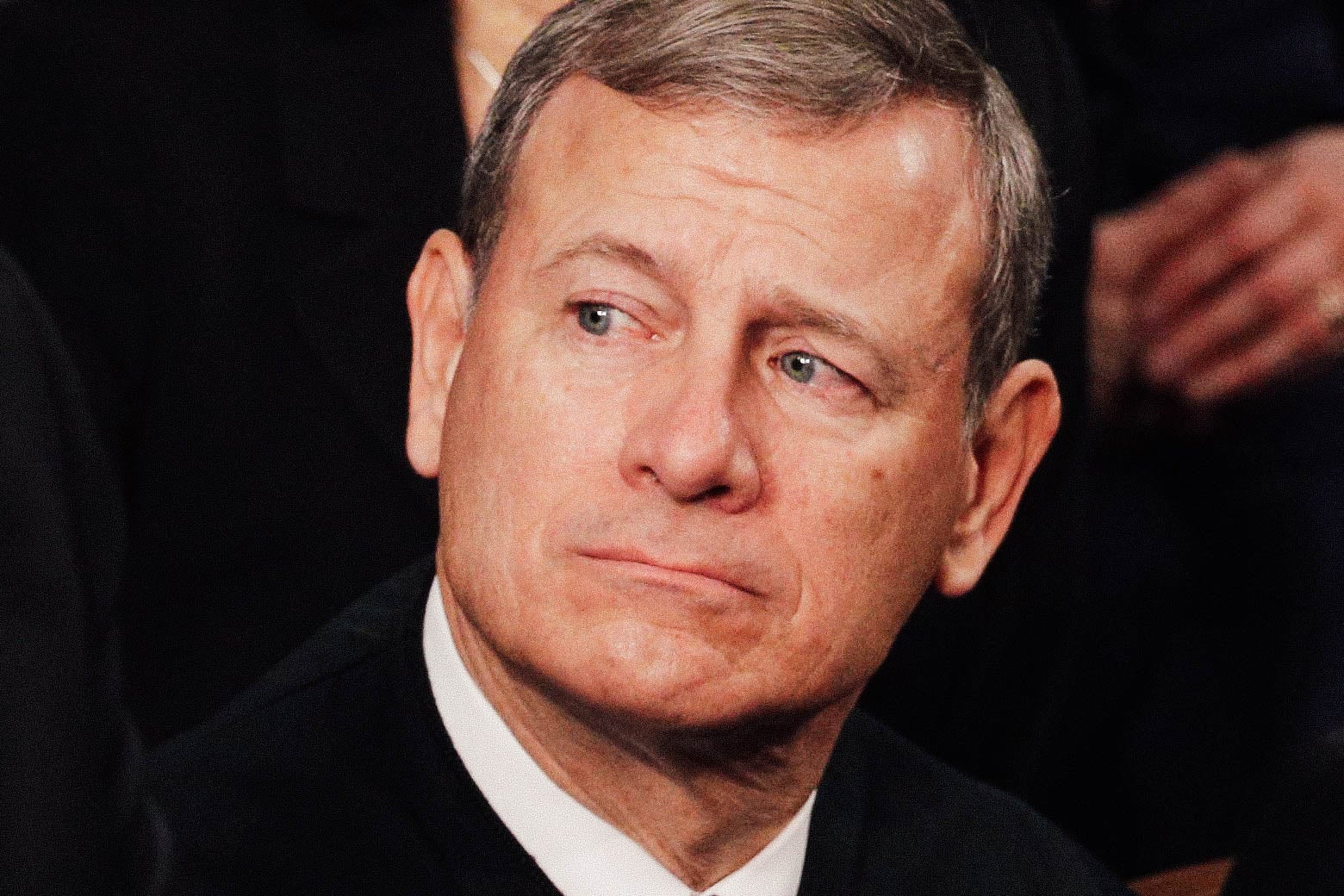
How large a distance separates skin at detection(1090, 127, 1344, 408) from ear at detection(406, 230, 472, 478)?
968 mm

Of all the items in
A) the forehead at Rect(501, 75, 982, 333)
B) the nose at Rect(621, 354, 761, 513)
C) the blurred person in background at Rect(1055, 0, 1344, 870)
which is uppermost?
the forehead at Rect(501, 75, 982, 333)

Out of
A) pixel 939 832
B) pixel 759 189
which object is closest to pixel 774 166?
pixel 759 189

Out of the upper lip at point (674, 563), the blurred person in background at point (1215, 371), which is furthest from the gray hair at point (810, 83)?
the blurred person in background at point (1215, 371)

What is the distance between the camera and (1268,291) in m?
2.49

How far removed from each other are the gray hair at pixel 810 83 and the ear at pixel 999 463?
0.09 feet

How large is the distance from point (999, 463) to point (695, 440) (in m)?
0.34

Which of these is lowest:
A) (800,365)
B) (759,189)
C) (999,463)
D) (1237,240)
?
(1237,240)

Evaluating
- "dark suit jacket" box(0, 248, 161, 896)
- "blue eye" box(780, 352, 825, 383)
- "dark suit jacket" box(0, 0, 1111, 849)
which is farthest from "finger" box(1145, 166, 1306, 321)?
"dark suit jacket" box(0, 248, 161, 896)

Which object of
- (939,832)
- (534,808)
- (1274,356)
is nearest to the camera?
(534,808)

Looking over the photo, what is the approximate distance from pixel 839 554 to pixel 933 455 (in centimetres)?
12

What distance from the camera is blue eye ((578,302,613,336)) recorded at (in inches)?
61.2

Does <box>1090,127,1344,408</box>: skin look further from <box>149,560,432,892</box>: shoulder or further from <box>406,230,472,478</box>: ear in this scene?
<box>149,560,432,892</box>: shoulder

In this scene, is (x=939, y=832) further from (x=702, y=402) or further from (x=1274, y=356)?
(x=1274, y=356)

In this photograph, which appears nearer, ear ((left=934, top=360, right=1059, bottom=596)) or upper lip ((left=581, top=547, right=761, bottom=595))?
upper lip ((left=581, top=547, right=761, bottom=595))
